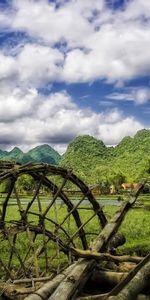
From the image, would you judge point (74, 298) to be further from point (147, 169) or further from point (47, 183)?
point (147, 169)

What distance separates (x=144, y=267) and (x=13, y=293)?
2.18 metres

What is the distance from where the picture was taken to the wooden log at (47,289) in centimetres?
569

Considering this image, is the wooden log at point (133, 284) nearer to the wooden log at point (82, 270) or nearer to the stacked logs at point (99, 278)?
the stacked logs at point (99, 278)

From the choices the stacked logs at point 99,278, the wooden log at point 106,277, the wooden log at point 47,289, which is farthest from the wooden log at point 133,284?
the wooden log at point 47,289

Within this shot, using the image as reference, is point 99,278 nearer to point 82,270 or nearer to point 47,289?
point 82,270

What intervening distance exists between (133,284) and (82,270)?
2.57 ft

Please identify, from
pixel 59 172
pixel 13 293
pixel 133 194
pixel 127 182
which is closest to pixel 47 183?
pixel 59 172

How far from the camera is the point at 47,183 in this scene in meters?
10.4

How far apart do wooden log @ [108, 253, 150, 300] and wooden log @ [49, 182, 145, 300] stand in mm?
559

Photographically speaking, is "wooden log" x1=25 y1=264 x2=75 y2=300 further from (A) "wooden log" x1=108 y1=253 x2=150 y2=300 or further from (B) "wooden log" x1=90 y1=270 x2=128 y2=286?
(A) "wooden log" x1=108 y1=253 x2=150 y2=300

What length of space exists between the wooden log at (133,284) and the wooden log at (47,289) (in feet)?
2.85

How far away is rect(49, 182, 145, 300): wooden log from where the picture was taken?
18.5 ft

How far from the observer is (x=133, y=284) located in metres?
5.75

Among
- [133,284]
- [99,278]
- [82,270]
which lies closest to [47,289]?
[82,270]
